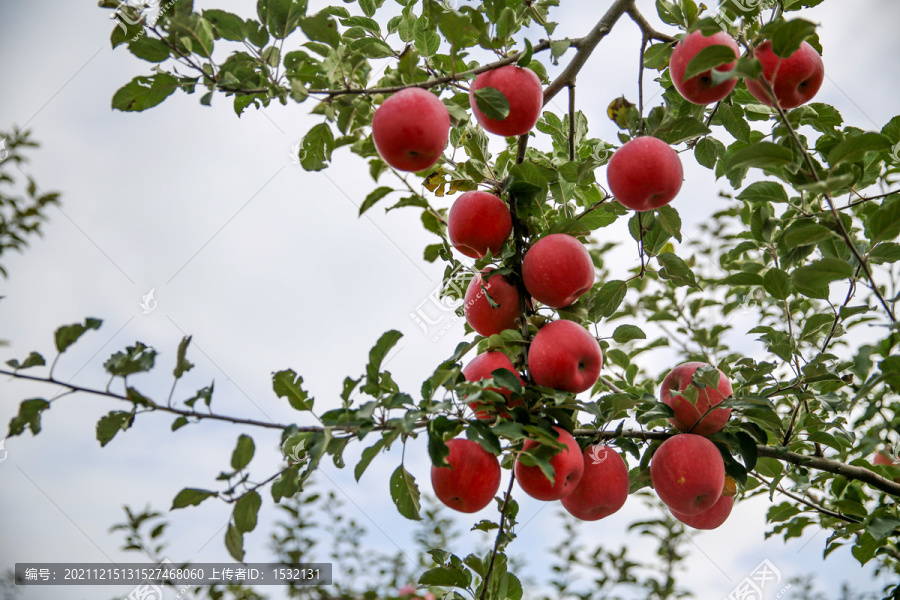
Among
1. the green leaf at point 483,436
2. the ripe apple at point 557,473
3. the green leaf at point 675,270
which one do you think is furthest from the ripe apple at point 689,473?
the green leaf at point 483,436

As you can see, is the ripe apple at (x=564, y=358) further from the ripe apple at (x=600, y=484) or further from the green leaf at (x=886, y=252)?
the green leaf at (x=886, y=252)

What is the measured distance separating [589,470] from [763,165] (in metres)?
0.94

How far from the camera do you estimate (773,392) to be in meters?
1.80

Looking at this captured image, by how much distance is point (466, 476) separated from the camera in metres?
1.48

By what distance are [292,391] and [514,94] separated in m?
1.00

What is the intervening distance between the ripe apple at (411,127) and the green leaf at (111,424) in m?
0.89

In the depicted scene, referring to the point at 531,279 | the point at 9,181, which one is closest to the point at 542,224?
the point at 531,279

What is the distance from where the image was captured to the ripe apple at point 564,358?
5.25ft

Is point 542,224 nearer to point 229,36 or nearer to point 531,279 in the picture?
point 531,279

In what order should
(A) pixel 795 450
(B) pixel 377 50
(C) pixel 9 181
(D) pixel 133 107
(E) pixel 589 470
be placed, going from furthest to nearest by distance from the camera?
(C) pixel 9 181 < (A) pixel 795 450 < (B) pixel 377 50 < (E) pixel 589 470 < (D) pixel 133 107

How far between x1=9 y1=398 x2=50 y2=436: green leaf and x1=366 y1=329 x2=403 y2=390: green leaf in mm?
734

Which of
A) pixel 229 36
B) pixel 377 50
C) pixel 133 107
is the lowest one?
pixel 133 107

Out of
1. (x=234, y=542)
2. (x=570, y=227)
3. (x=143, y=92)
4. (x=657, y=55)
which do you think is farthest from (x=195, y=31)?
(x=657, y=55)

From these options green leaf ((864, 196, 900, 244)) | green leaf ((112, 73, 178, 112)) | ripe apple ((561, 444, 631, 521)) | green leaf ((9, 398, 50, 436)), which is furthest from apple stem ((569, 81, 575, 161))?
green leaf ((9, 398, 50, 436))
